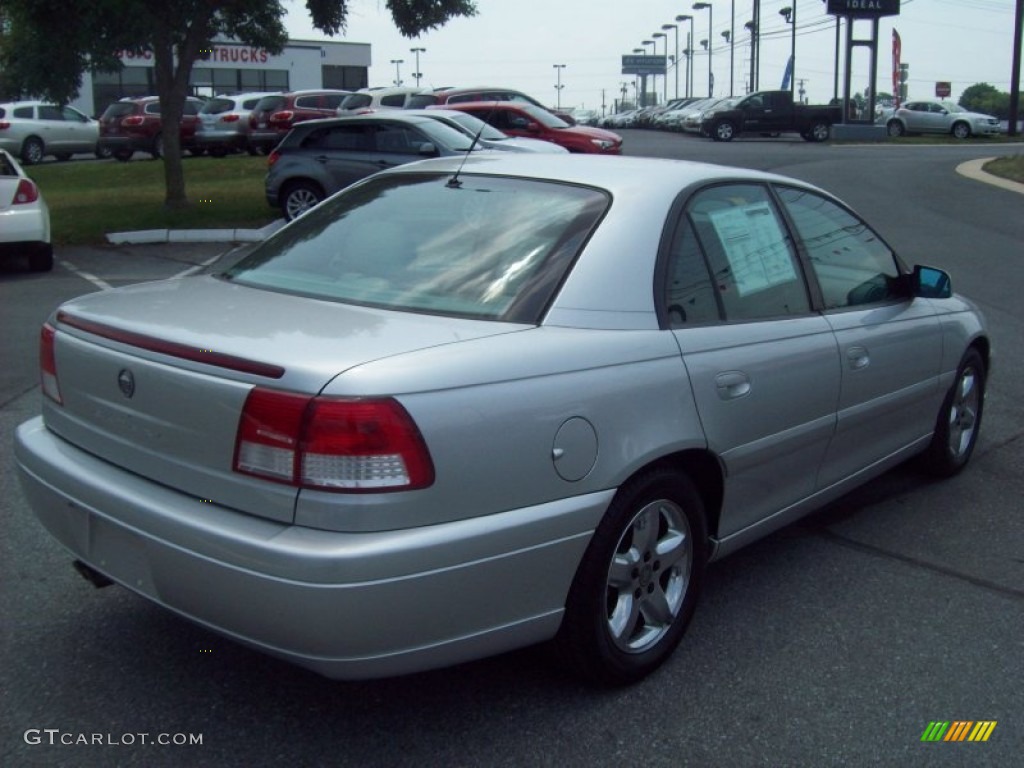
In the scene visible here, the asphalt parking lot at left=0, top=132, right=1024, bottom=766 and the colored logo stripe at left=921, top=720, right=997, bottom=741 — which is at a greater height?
the asphalt parking lot at left=0, top=132, right=1024, bottom=766

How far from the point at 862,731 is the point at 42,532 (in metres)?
3.21

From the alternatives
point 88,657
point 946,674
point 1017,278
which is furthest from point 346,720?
point 1017,278

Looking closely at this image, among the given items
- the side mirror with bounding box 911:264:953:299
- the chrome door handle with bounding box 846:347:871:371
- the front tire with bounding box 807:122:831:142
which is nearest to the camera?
the chrome door handle with bounding box 846:347:871:371

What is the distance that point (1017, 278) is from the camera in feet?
38.6

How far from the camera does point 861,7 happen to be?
3866cm

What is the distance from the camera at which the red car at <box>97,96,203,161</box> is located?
98.8 feet

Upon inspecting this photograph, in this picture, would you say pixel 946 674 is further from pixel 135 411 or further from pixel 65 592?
pixel 65 592

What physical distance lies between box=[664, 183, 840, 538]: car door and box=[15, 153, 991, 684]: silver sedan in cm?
1

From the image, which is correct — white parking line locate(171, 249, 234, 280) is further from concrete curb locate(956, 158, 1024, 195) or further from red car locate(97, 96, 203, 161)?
red car locate(97, 96, 203, 161)

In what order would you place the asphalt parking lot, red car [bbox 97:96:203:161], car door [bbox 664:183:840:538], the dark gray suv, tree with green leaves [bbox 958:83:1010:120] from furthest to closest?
tree with green leaves [bbox 958:83:1010:120] → red car [bbox 97:96:203:161] → the dark gray suv → car door [bbox 664:183:840:538] → the asphalt parking lot

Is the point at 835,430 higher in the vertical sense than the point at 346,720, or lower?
higher

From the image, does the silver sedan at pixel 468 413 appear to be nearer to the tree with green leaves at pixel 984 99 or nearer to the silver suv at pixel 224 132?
the silver suv at pixel 224 132

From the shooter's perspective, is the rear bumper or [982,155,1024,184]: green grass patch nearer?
the rear bumper

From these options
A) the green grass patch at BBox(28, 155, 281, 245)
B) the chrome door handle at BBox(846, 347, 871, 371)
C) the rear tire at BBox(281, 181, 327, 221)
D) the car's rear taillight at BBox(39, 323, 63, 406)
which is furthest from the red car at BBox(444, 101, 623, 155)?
the car's rear taillight at BBox(39, 323, 63, 406)
